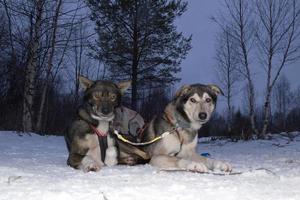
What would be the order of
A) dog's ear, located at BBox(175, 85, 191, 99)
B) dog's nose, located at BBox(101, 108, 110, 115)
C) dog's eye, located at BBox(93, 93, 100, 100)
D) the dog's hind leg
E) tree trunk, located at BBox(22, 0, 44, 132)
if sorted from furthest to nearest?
tree trunk, located at BBox(22, 0, 44, 132) → dog's ear, located at BBox(175, 85, 191, 99) → dog's eye, located at BBox(93, 93, 100, 100) → dog's nose, located at BBox(101, 108, 110, 115) → the dog's hind leg

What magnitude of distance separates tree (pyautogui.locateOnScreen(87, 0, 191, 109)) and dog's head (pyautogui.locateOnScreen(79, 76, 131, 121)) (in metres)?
18.1

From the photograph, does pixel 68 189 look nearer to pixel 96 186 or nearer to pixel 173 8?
pixel 96 186

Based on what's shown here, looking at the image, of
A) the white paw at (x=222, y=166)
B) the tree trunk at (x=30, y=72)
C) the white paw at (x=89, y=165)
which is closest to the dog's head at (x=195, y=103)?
the white paw at (x=222, y=166)

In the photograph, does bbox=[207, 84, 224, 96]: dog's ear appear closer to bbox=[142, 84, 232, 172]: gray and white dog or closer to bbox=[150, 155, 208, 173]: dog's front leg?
bbox=[142, 84, 232, 172]: gray and white dog

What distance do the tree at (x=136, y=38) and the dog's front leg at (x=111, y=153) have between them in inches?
711

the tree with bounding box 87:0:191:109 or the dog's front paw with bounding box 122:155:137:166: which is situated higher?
the tree with bounding box 87:0:191:109

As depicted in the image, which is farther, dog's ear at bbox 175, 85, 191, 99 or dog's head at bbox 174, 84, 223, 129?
dog's ear at bbox 175, 85, 191, 99

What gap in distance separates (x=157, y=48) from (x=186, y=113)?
63.8 feet

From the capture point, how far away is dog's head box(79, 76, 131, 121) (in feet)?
16.6

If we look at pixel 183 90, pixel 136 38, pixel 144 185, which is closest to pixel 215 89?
pixel 183 90

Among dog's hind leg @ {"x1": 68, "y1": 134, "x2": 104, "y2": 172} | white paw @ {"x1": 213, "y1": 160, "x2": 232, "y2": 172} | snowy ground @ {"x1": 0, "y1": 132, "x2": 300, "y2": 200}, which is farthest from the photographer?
dog's hind leg @ {"x1": 68, "y1": 134, "x2": 104, "y2": 172}

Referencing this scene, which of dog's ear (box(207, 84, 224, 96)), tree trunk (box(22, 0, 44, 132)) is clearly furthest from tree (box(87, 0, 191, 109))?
dog's ear (box(207, 84, 224, 96))

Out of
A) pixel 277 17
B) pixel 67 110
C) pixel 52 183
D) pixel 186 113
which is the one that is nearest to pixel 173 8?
pixel 277 17

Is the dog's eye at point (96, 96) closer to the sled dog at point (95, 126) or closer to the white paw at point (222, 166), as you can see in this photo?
the sled dog at point (95, 126)
